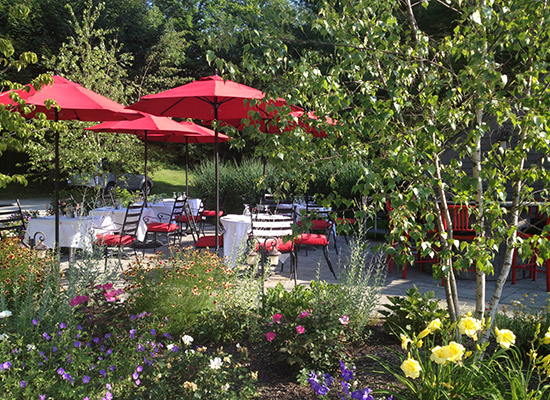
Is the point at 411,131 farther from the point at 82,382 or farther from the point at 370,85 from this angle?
the point at 82,382

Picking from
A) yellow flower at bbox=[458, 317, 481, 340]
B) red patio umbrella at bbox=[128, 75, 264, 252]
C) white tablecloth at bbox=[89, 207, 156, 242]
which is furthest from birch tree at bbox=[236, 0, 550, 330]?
white tablecloth at bbox=[89, 207, 156, 242]

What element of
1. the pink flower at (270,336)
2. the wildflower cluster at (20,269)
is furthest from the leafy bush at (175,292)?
the wildflower cluster at (20,269)

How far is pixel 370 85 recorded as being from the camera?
122 inches

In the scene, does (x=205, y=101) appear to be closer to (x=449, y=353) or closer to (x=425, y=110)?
(x=425, y=110)

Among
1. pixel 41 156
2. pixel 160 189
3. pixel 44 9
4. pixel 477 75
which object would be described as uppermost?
pixel 44 9

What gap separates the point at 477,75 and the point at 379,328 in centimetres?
225

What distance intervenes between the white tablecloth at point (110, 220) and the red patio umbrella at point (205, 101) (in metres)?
1.98

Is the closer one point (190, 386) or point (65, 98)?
point (190, 386)

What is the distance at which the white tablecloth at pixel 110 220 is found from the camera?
7.64 m

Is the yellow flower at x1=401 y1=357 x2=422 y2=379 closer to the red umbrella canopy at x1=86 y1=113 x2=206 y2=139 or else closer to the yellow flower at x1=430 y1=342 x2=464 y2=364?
the yellow flower at x1=430 y1=342 x2=464 y2=364

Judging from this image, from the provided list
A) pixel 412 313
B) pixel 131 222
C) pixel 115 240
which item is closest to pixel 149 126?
pixel 131 222

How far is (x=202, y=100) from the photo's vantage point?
263 inches

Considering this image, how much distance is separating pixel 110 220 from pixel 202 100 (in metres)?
2.59

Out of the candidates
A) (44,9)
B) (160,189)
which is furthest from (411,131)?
(44,9)
